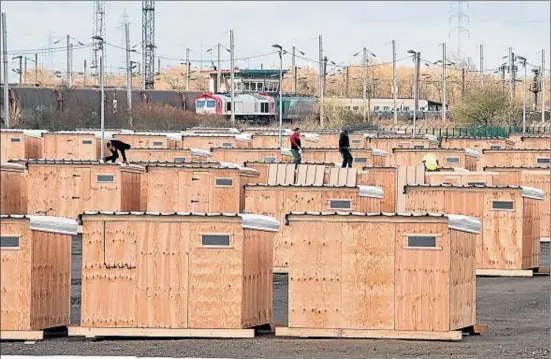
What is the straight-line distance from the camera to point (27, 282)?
19062mm

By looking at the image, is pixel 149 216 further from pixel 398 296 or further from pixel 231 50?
pixel 231 50

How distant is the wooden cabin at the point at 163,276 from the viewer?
63.7 ft

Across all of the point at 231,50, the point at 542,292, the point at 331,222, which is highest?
the point at 231,50

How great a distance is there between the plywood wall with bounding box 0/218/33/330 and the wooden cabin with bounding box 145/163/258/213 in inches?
597

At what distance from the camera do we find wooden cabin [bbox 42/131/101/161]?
168ft

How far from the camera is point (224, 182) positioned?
3444 cm

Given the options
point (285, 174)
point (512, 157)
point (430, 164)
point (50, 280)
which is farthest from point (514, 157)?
point (50, 280)

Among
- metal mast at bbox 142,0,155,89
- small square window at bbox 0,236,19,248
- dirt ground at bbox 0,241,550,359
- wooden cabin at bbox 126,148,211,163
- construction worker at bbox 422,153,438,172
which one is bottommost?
dirt ground at bbox 0,241,550,359

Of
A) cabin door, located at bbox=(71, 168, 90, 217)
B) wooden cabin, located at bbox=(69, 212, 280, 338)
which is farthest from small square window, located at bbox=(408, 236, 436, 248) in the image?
cabin door, located at bbox=(71, 168, 90, 217)

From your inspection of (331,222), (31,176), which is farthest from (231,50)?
(331,222)

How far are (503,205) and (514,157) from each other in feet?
50.8

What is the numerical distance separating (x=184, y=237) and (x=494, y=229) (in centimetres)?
1142

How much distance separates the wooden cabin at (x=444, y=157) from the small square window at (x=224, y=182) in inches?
437

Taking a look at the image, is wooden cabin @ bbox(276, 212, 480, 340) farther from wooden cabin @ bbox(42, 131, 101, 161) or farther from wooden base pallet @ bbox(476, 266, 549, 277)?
wooden cabin @ bbox(42, 131, 101, 161)
